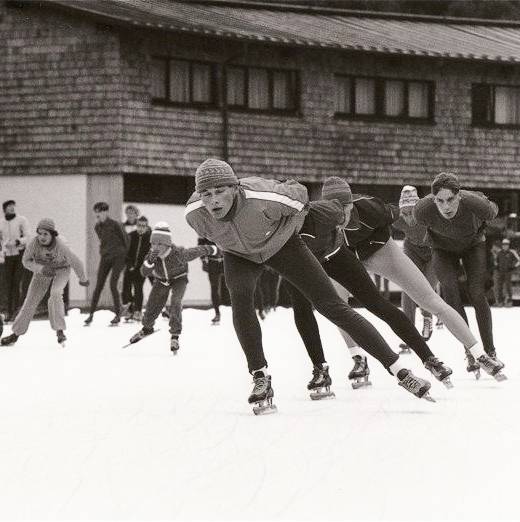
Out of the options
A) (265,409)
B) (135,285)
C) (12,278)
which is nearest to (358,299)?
(265,409)

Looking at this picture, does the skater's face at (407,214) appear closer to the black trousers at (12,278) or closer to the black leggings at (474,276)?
the black leggings at (474,276)

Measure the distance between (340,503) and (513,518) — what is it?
0.68 m

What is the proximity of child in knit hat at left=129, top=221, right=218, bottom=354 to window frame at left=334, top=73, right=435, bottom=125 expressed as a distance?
18.8m

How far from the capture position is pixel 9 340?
1625 centimetres

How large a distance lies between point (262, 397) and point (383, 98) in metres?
26.9

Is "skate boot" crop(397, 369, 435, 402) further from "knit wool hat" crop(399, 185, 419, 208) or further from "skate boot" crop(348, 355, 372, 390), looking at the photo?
"knit wool hat" crop(399, 185, 419, 208)

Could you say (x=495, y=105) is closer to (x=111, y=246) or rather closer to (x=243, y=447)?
(x=111, y=246)

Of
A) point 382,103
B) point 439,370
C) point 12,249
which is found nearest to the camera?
point 439,370

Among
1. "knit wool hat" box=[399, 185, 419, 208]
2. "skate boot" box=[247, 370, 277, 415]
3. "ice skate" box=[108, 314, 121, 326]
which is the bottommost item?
"ice skate" box=[108, 314, 121, 326]

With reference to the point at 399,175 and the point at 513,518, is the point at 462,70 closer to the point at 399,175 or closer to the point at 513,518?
the point at 399,175

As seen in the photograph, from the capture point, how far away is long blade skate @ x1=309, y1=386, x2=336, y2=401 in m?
9.74

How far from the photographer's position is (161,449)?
23.6 feet

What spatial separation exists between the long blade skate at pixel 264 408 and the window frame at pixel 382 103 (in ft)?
84.5

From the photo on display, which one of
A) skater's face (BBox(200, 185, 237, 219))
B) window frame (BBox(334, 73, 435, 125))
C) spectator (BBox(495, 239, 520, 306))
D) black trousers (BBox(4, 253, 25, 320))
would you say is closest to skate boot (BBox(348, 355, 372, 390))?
skater's face (BBox(200, 185, 237, 219))
